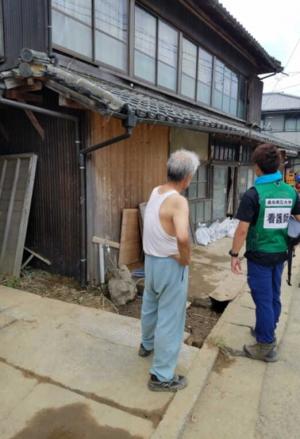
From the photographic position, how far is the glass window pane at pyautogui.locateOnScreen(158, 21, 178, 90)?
7477 millimetres

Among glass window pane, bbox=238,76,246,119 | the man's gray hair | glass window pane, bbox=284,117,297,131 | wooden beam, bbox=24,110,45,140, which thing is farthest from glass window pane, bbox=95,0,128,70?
glass window pane, bbox=284,117,297,131

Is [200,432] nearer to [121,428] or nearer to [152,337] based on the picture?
[121,428]

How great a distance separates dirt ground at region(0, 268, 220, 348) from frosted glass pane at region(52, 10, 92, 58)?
3825 mm

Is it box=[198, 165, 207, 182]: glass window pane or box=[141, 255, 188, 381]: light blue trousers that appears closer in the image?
box=[141, 255, 188, 381]: light blue trousers

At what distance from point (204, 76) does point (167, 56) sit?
217 centimetres

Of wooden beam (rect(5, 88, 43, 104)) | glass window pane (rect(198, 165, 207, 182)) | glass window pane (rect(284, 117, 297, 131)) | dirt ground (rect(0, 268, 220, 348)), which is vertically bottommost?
dirt ground (rect(0, 268, 220, 348))

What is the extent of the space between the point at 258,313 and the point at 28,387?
224 centimetres

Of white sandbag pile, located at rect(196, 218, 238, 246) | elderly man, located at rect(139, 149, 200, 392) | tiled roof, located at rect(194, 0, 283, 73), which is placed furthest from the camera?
white sandbag pile, located at rect(196, 218, 238, 246)

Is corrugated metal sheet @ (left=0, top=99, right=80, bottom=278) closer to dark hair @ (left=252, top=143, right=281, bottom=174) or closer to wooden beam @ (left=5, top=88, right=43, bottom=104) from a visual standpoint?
wooden beam @ (left=5, top=88, right=43, bottom=104)

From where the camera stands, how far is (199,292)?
5.50 metres

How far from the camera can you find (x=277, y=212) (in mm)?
3066

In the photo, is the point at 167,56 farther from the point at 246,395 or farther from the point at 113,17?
the point at 246,395

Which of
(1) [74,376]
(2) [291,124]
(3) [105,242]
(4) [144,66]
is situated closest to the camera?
(1) [74,376]

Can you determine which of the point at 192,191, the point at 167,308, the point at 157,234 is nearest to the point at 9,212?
the point at 157,234
